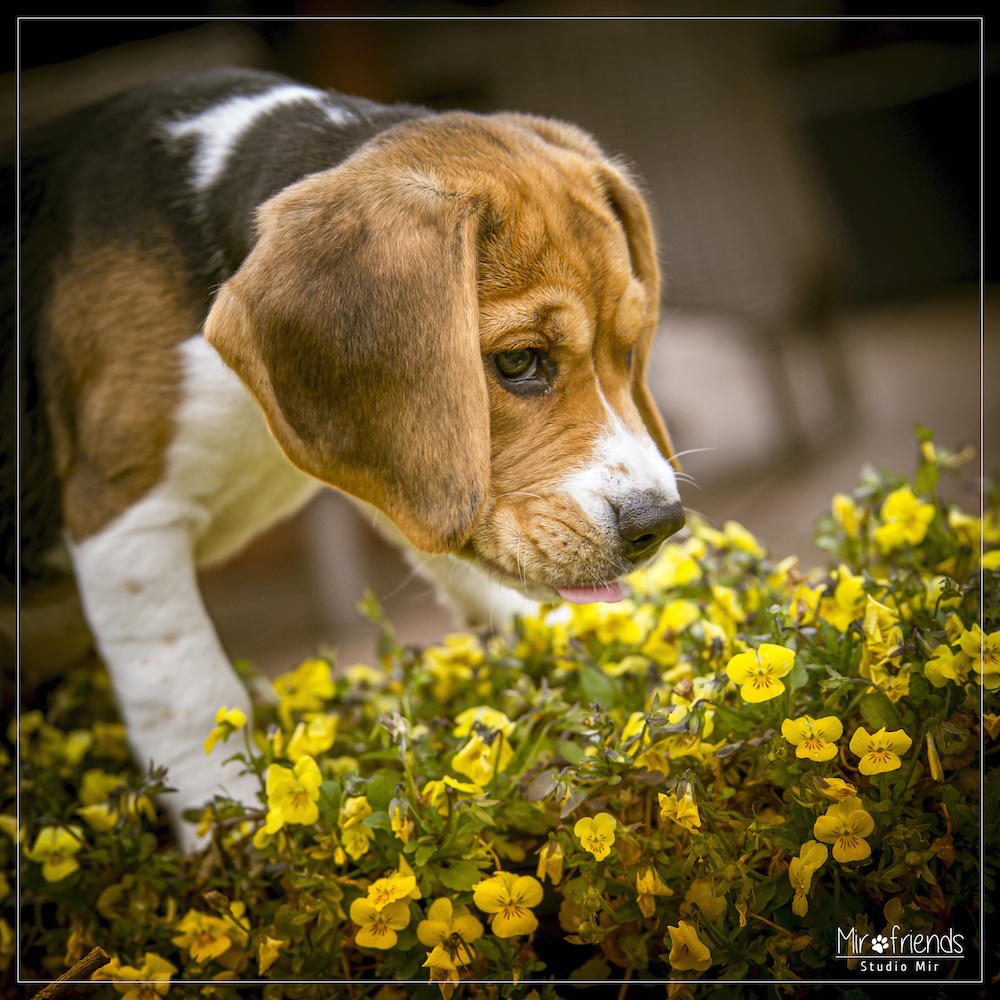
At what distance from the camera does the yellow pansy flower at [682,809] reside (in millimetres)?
1327

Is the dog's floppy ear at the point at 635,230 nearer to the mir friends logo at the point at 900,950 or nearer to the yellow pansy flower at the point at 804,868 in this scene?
the yellow pansy flower at the point at 804,868

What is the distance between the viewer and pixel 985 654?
1404 mm

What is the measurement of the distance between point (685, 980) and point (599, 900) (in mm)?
186

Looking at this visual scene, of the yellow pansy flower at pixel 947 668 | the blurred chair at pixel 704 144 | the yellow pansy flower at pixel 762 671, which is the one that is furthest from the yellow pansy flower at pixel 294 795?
the blurred chair at pixel 704 144

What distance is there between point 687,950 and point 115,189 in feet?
6.27

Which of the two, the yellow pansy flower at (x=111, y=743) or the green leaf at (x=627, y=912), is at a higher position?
the green leaf at (x=627, y=912)

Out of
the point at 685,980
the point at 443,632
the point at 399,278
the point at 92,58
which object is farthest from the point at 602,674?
the point at 92,58

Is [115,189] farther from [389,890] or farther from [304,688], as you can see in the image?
[389,890]

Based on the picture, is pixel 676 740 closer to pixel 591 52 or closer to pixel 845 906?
pixel 845 906

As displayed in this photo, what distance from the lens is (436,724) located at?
1.89 meters

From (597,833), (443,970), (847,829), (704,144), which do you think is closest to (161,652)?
(443,970)

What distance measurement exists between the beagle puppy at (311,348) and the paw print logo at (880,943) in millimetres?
709

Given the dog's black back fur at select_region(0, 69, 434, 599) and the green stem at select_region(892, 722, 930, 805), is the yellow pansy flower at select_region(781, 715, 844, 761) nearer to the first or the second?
the green stem at select_region(892, 722, 930, 805)

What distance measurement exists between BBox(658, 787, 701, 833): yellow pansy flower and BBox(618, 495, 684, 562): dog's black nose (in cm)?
47
